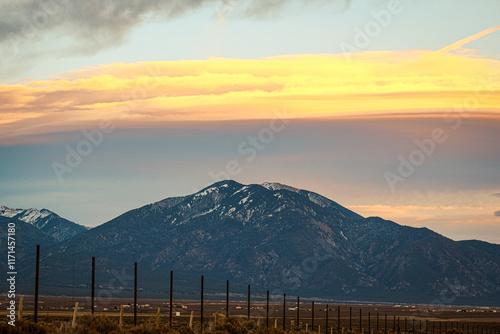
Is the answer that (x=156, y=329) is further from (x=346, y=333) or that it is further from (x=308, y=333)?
(x=346, y=333)

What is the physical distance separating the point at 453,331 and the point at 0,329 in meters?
74.4

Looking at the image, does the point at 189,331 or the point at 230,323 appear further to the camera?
the point at 230,323

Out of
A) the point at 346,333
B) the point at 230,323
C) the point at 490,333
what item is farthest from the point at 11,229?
the point at 490,333

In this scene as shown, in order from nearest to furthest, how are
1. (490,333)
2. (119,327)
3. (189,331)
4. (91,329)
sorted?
1. (91,329)
2. (119,327)
3. (189,331)
4. (490,333)

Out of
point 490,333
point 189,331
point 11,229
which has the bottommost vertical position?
point 490,333

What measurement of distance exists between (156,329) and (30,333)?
39.8 feet

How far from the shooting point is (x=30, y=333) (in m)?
33.6

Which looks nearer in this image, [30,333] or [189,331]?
[30,333]

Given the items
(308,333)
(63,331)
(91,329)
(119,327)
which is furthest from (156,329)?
(308,333)

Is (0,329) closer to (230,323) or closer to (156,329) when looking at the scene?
(156,329)

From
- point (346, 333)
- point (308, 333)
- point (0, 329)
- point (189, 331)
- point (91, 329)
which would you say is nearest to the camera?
point (0, 329)

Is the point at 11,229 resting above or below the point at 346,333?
above

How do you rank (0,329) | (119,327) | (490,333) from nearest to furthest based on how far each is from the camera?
(0,329) → (119,327) → (490,333)

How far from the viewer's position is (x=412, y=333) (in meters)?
101
